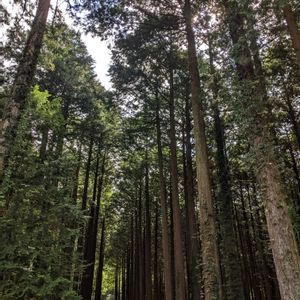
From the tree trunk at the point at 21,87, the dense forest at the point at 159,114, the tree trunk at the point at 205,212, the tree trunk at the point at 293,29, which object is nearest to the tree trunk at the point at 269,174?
the dense forest at the point at 159,114

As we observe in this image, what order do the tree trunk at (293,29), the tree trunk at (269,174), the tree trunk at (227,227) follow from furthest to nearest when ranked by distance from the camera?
the tree trunk at (227,227), the tree trunk at (293,29), the tree trunk at (269,174)

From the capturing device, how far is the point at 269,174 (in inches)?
289

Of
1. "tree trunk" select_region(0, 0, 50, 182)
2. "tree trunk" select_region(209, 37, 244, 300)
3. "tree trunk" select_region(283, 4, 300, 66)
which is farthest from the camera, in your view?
"tree trunk" select_region(209, 37, 244, 300)

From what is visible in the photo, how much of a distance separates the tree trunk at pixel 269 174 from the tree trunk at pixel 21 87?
528cm

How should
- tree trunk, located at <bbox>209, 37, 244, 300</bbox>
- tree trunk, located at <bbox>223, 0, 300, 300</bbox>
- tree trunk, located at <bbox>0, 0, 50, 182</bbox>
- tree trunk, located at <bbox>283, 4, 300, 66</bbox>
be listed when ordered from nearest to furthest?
tree trunk, located at <bbox>223, 0, 300, 300</bbox> → tree trunk, located at <bbox>0, 0, 50, 182</bbox> → tree trunk, located at <bbox>283, 4, 300, 66</bbox> → tree trunk, located at <bbox>209, 37, 244, 300</bbox>

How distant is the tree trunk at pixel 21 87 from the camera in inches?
272

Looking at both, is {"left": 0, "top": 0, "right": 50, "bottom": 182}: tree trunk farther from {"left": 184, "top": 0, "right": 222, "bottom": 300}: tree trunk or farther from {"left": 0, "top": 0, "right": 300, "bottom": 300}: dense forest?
{"left": 184, "top": 0, "right": 222, "bottom": 300}: tree trunk

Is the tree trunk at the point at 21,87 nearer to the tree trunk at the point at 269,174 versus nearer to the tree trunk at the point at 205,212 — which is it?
the tree trunk at the point at 205,212

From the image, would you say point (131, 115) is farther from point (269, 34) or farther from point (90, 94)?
point (269, 34)

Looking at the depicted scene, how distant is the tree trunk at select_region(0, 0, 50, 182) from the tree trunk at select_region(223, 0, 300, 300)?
528cm

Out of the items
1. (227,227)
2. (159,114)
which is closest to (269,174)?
(227,227)

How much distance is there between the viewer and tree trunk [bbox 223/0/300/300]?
653cm

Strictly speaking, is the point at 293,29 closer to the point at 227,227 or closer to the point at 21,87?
A: the point at 21,87

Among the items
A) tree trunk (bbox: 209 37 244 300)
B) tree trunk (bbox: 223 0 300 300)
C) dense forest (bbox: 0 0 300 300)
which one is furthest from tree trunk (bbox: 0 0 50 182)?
tree trunk (bbox: 209 37 244 300)
